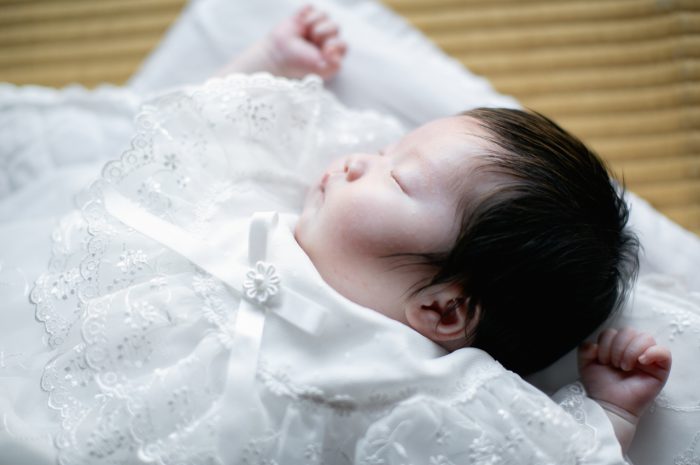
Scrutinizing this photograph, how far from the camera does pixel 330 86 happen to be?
4.47ft

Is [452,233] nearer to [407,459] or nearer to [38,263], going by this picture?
[407,459]

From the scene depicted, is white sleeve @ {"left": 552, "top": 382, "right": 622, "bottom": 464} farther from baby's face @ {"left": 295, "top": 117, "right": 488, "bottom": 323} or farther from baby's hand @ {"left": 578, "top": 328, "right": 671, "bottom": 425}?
baby's face @ {"left": 295, "top": 117, "right": 488, "bottom": 323}

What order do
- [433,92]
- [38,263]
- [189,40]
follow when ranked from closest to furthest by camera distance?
[38,263], [433,92], [189,40]

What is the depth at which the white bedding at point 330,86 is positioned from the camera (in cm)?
105

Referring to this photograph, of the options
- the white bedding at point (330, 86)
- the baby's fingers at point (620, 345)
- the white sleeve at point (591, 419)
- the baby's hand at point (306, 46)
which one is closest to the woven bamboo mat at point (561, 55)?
the white bedding at point (330, 86)

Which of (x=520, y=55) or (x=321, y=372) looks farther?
(x=520, y=55)

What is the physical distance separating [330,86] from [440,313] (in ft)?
2.01

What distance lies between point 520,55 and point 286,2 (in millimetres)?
535

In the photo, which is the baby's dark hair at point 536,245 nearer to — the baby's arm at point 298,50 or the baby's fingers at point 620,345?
the baby's fingers at point 620,345

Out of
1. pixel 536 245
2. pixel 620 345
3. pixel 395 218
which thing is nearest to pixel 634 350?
pixel 620 345

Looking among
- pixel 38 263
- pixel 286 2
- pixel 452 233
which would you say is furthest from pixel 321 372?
pixel 286 2

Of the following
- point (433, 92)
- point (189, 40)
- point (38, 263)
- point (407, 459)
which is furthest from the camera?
point (189, 40)

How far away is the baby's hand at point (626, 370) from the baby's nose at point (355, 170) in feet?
1.54

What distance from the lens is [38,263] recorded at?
1104mm
